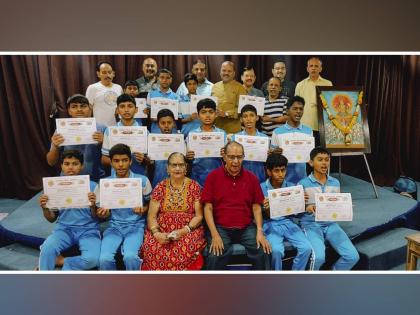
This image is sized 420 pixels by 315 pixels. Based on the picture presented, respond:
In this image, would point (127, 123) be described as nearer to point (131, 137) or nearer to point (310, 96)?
point (131, 137)

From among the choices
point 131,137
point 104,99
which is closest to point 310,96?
point 131,137

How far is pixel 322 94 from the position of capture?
8.82 ft

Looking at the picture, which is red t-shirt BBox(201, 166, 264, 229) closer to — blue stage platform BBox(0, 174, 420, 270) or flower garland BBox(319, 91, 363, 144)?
blue stage platform BBox(0, 174, 420, 270)

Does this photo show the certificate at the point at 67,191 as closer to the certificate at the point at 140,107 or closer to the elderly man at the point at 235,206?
the certificate at the point at 140,107

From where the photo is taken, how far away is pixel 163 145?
2.61 metres

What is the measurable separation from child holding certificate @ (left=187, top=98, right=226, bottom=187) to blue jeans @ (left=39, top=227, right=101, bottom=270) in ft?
2.53

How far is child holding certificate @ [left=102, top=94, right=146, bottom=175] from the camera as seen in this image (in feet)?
A: 8.43

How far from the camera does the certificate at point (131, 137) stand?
2.57m

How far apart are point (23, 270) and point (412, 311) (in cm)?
243

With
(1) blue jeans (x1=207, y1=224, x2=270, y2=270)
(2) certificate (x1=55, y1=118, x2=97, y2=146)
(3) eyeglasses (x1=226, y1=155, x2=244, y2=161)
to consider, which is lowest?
(1) blue jeans (x1=207, y1=224, x2=270, y2=270)

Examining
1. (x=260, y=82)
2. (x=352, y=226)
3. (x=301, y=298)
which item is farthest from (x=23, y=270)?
(x=352, y=226)

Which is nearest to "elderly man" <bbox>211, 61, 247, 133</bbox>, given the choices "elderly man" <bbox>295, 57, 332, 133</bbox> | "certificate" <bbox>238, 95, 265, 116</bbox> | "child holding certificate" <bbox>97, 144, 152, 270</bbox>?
"certificate" <bbox>238, 95, 265, 116</bbox>

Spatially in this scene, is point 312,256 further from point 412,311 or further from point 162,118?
point 162,118

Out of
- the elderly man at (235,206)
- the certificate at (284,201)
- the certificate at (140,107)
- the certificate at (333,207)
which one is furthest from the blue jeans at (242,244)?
the certificate at (140,107)
